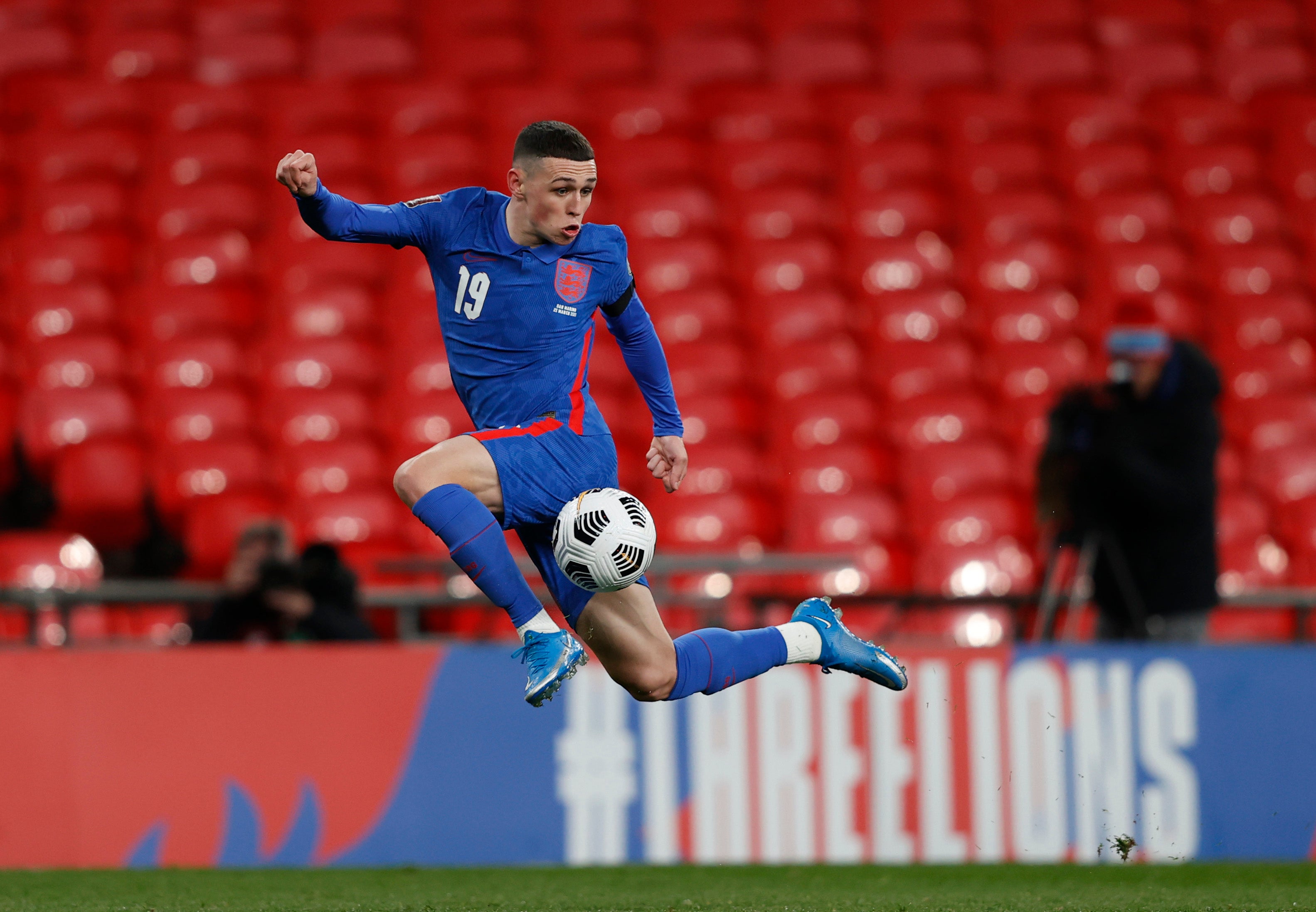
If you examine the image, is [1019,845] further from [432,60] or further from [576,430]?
[432,60]

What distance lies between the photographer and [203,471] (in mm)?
7324

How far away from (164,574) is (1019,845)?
3.81 m

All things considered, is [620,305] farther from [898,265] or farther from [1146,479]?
[898,265]

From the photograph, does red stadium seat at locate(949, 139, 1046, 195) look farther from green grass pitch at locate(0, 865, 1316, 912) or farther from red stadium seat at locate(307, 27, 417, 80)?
green grass pitch at locate(0, 865, 1316, 912)

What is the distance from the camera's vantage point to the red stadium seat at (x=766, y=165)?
905 cm

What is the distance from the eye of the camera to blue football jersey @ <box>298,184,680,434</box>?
3.86 metres

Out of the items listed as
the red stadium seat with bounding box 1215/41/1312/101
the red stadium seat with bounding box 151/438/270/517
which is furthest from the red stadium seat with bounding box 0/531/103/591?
the red stadium seat with bounding box 1215/41/1312/101

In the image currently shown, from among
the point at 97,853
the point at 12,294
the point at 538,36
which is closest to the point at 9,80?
the point at 12,294

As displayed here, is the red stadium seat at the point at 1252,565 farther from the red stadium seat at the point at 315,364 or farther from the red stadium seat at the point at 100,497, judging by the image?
the red stadium seat at the point at 100,497

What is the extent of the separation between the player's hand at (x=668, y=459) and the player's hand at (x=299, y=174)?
1098 millimetres

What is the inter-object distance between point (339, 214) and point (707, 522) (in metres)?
4.17

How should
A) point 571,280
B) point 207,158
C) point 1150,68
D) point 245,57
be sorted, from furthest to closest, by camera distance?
point 1150,68
point 245,57
point 207,158
point 571,280

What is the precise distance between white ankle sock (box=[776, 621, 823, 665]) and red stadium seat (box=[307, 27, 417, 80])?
6167 mm

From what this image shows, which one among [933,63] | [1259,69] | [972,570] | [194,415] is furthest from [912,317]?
[194,415]
